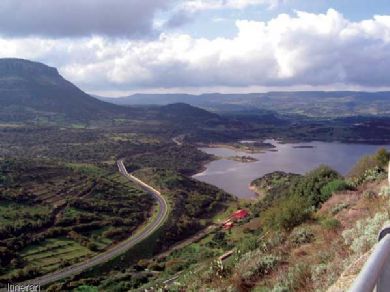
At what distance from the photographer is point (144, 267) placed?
147 ft

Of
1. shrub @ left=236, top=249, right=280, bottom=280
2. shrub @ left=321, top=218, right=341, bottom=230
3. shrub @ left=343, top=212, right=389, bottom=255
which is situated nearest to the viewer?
shrub @ left=343, top=212, right=389, bottom=255

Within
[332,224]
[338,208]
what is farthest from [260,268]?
[338,208]

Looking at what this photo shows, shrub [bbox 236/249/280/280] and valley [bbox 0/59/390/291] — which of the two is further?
valley [bbox 0/59/390/291]

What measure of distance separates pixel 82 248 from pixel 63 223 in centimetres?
764

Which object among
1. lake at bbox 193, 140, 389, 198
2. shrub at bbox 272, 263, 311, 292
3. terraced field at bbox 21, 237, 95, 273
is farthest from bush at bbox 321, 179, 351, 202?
lake at bbox 193, 140, 389, 198

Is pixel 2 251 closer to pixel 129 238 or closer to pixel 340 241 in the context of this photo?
pixel 129 238

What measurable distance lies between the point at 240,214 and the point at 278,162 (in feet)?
212

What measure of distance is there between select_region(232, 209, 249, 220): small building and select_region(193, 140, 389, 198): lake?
2029cm

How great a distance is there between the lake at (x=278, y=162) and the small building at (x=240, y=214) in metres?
20.3

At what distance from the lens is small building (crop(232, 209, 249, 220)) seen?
202 ft

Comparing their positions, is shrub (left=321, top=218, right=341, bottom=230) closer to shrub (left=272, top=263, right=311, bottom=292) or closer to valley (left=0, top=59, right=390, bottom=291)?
valley (left=0, top=59, right=390, bottom=291)

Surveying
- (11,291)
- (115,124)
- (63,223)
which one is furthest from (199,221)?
(115,124)

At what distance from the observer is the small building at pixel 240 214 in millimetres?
61575

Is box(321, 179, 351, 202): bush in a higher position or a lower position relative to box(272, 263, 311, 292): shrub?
lower
